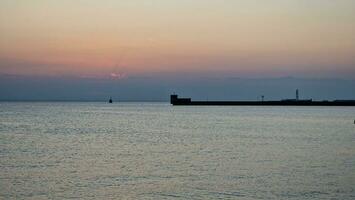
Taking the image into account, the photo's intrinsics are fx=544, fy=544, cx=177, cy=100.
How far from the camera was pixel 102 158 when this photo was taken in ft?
115

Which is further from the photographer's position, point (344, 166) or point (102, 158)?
point (102, 158)

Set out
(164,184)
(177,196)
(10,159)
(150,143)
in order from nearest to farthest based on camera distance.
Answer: (177,196), (164,184), (10,159), (150,143)

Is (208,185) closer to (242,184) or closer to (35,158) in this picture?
(242,184)

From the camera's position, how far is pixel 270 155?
37.2 metres

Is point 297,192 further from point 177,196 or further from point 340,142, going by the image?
point 340,142

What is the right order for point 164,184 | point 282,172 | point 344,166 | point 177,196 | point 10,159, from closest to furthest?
point 177,196 → point 164,184 → point 282,172 → point 344,166 → point 10,159

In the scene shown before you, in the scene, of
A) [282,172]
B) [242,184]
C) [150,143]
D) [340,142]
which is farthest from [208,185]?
A: [340,142]

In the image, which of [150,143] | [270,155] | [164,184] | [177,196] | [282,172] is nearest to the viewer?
[177,196]

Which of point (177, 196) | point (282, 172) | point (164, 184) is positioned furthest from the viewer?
point (282, 172)

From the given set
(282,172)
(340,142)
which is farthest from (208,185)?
(340,142)

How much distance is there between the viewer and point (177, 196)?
2144 cm

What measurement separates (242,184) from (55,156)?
52.2 feet

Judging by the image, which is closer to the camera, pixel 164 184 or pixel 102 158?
pixel 164 184

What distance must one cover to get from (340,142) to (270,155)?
14059mm
